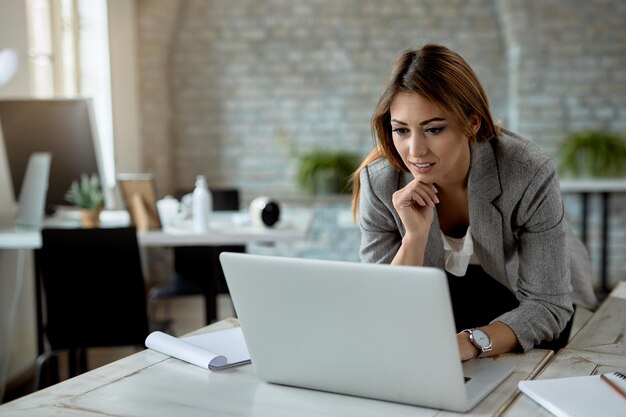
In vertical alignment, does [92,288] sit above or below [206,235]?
below

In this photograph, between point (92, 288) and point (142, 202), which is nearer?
point (92, 288)

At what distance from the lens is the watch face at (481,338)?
4.71ft

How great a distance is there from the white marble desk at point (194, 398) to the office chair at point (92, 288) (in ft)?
4.78

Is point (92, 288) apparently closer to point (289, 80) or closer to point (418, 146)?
point (418, 146)

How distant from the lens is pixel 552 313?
5.45 feet

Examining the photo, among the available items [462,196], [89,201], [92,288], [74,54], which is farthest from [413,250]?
[74,54]

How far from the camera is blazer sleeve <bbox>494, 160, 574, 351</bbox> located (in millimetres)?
1632

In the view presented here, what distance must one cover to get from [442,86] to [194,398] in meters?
0.87

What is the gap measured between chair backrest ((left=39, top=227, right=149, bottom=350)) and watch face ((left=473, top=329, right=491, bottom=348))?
5.33ft

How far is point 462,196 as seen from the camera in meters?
1.98

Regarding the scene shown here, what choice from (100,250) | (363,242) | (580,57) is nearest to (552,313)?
(363,242)

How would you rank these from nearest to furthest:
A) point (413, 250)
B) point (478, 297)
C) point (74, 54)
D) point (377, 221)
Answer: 1. point (413, 250)
2. point (377, 221)
3. point (478, 297)
4. point (74, 54)

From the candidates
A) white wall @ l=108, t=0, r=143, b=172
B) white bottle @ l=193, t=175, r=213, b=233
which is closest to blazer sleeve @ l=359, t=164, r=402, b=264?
white bottle @ l=193, t=175, r=213, b=233

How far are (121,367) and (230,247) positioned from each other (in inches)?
103
